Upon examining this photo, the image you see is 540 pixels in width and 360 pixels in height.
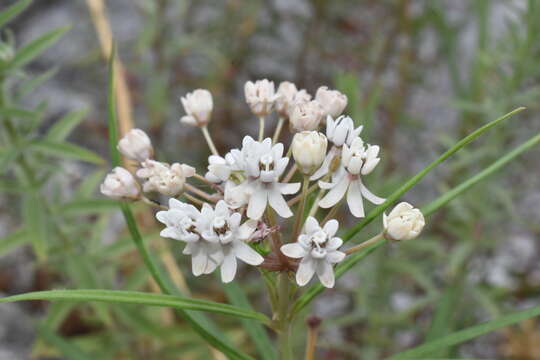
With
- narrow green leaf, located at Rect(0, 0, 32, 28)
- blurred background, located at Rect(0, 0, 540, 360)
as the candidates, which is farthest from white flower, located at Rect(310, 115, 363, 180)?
narrow green leaf, located at Rect(0, 0, 32, 28)

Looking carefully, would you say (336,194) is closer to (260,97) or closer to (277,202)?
(277,202)

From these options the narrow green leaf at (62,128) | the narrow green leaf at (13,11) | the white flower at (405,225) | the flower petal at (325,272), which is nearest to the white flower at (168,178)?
the flower petal at (325,272)

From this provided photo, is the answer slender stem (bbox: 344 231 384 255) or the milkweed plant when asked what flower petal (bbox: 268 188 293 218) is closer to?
the milkweed plant

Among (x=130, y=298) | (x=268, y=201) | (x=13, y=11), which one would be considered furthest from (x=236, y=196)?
(x=13, y=11)

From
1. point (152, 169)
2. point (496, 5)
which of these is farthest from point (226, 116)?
point (152, 169)

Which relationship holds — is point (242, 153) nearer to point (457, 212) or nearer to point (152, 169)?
point (152, 169)
